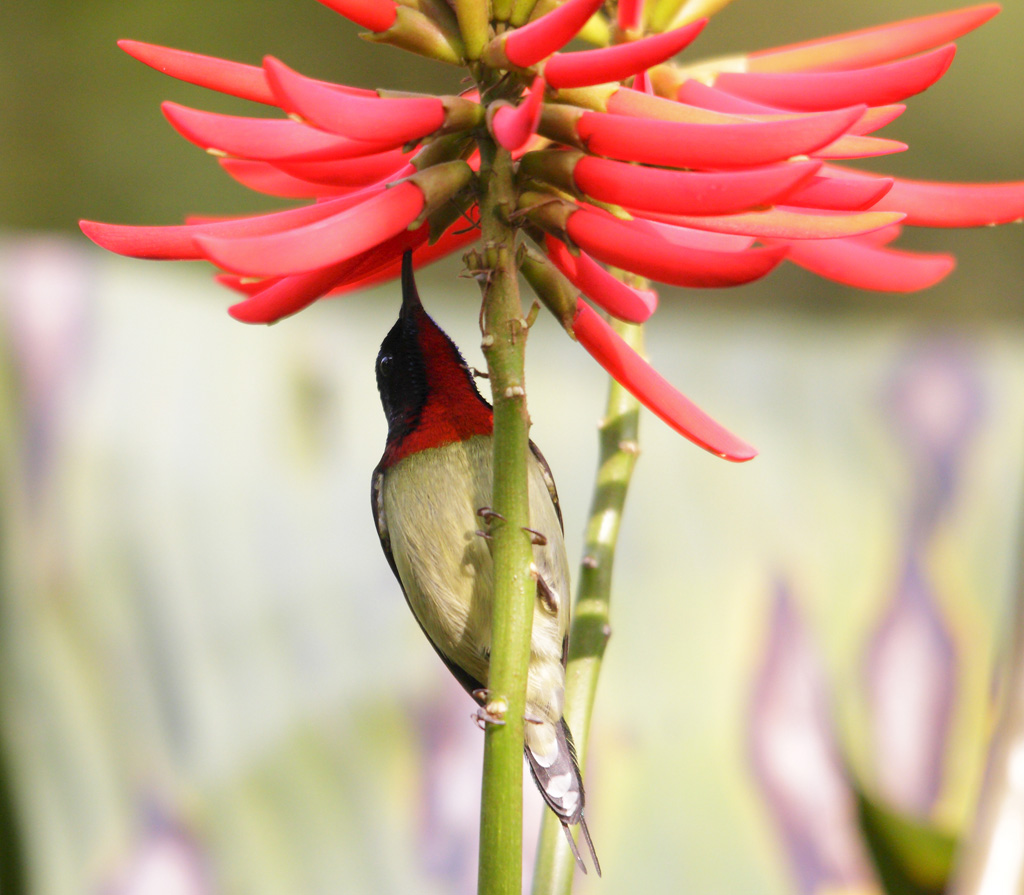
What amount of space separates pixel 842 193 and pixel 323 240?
0.15 metres

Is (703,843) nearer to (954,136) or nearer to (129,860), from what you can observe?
(129,860)

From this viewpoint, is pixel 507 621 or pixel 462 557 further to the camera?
pixel 462 557

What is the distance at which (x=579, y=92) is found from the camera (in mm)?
343

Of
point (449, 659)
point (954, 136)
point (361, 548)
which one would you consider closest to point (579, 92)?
point (449, 659)

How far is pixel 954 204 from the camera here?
0.37m

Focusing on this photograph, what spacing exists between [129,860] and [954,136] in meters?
1.60

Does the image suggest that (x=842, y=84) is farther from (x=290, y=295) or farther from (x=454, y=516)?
(x=454, y=516)

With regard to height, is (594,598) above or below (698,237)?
below

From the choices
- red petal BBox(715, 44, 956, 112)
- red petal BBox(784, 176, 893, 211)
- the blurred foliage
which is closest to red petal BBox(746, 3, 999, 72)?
red petal BBox(715, 44, 956, 112)

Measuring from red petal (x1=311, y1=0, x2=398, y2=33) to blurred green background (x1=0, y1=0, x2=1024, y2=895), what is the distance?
1.14 metres

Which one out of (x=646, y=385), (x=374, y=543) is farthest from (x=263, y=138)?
(x=374, y=543)

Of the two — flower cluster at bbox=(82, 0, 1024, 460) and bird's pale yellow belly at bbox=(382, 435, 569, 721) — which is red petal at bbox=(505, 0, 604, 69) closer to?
flower cluster at bbox=(82, 0, 1024, 460)

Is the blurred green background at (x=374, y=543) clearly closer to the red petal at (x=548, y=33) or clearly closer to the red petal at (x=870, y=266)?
the red petal at (x=870, y=266)

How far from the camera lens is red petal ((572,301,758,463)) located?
344 mm
